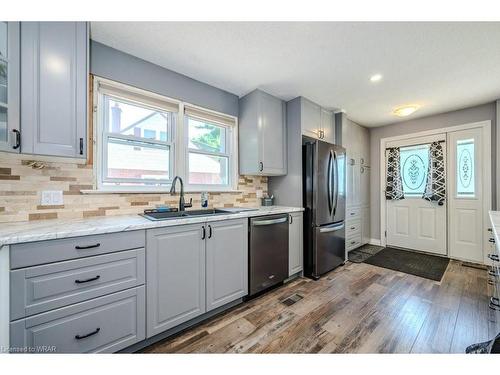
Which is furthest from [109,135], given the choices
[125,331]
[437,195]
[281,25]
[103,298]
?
[437,195]

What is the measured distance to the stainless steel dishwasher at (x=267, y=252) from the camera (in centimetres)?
209

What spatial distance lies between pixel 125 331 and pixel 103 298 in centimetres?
29

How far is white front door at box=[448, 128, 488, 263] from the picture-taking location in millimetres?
3100

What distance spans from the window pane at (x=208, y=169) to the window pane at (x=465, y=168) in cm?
376

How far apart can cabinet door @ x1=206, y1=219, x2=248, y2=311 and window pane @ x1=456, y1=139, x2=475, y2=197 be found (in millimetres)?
3686

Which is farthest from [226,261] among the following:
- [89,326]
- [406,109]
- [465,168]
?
[465,168]

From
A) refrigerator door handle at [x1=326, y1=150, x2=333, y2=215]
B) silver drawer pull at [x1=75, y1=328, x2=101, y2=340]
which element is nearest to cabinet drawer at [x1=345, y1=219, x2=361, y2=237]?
refrigerator door handle at [x1=326, y1=150, x2=333, y2=215]

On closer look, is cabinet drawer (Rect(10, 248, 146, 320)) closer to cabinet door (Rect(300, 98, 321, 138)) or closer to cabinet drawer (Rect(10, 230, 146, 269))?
cabinet drawer (Rect(10, 230, 146, 269))

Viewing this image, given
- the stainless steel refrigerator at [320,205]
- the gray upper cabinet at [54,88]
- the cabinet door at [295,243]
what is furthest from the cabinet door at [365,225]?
the gray upper cabinet at [54,88]

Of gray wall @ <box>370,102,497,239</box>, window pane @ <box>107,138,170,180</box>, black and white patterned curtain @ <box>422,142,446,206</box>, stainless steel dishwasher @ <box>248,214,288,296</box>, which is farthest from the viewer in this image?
black and white patterned curtain @ <box>422,142,446,206</box>

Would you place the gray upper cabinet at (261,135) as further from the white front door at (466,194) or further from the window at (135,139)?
the white front door at (466,194)

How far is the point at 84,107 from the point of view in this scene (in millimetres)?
1446

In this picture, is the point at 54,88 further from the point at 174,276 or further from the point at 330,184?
the point at 330,184
